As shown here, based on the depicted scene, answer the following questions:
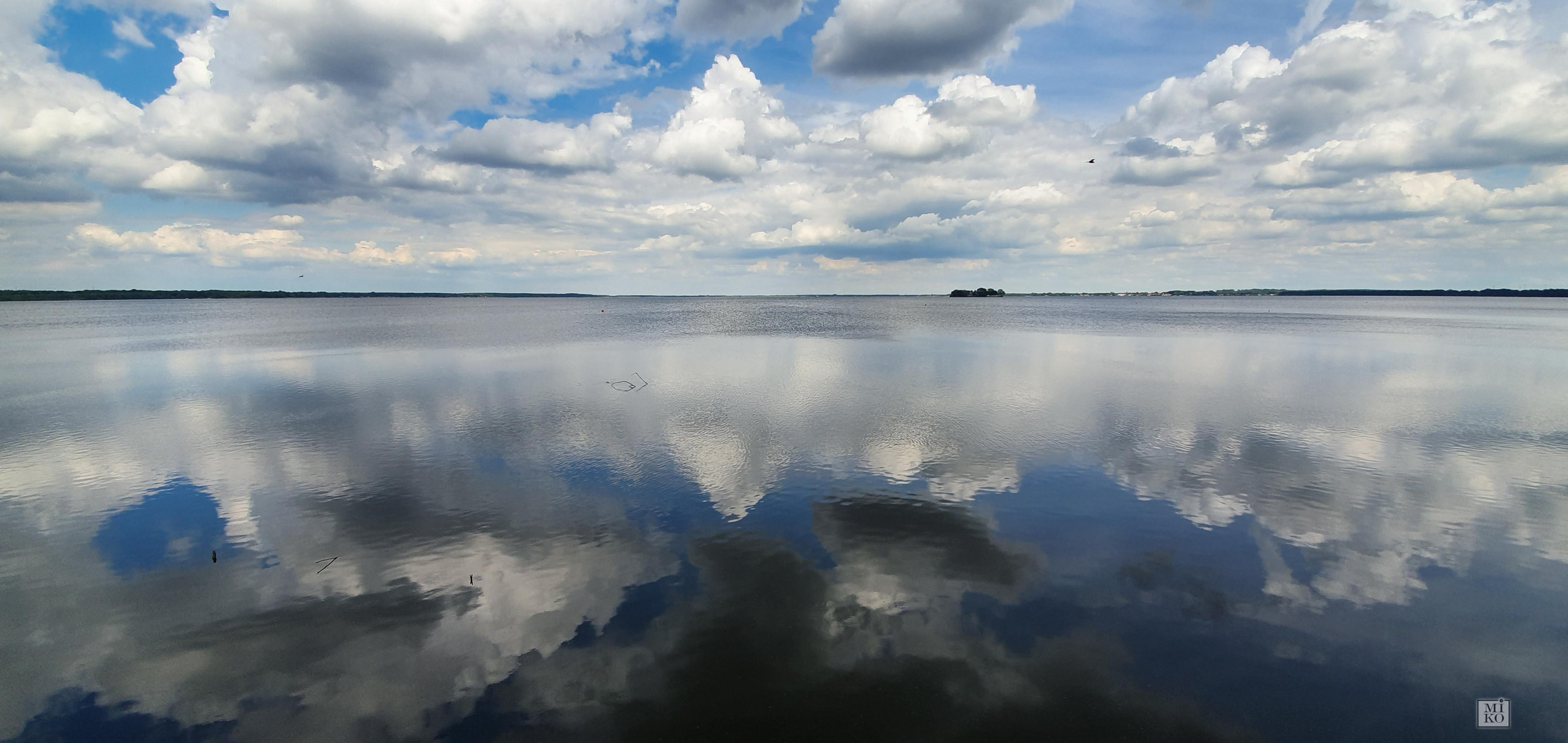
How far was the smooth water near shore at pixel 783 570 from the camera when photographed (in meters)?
8.80

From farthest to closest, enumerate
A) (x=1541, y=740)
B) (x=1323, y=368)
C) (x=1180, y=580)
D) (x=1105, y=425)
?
1. (x=1323, y=368)
2. (x=1105, y=425)
3. (x=1180, y=580)
4. (x=1541, y=740)

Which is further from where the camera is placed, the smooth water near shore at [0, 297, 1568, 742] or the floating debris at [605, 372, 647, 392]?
the floating debris at [605, 372, 647, 392]

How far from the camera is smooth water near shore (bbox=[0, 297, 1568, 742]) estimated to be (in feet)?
28.9

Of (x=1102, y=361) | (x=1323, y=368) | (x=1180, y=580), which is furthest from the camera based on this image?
(x=1102, y=361)

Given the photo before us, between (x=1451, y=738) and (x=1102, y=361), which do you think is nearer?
(x=1451, y=738)

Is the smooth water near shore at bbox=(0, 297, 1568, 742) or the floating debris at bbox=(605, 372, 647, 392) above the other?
the floating debris at bbox=(605, 372, 647, 392)

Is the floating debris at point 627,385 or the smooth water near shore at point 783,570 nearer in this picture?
the smooth water near shore at point 783,570

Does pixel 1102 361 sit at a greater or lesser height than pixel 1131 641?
greater

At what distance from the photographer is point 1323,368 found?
41469mm

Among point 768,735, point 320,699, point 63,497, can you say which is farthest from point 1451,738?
point 63,497

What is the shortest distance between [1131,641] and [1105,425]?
53.5 feet

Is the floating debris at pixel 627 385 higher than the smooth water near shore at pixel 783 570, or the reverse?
the floating debris at pixel 627 385

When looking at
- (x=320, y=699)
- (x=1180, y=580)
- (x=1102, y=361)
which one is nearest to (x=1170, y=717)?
(x=1180, y=580)

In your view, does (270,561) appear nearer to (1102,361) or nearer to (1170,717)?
(1170,717)
